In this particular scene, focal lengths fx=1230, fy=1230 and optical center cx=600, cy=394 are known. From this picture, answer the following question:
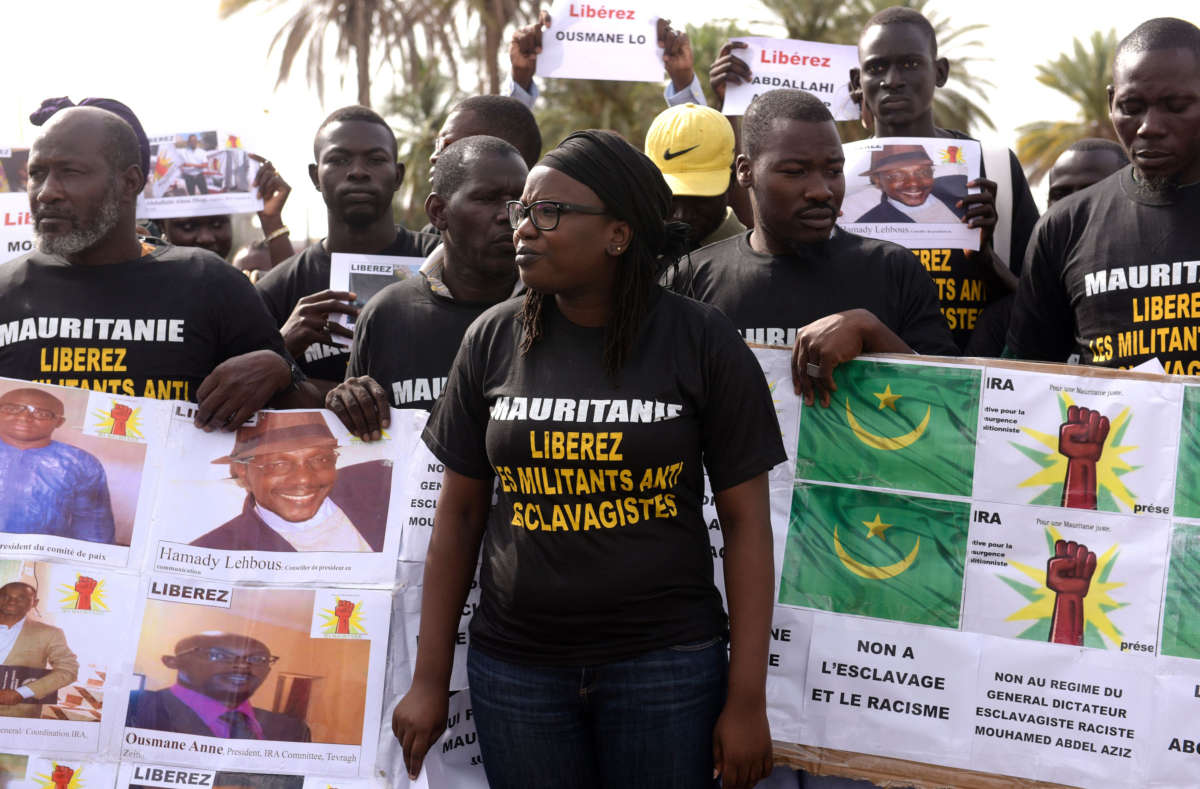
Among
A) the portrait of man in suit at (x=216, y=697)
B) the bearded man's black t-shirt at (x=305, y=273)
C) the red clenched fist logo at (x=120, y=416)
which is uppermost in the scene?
the bearded man's black t-shirt at (x=305, y=273)

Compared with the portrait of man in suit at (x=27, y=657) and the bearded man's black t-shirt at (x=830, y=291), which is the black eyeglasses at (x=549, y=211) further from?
the portrait of man in suit at (x=27, y=657)

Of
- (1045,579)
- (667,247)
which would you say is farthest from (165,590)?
(1045,579)

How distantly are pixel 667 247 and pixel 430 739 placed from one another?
4.48ft

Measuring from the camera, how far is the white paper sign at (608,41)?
596 centimetres

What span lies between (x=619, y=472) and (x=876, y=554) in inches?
38.5

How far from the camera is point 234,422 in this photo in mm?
3551

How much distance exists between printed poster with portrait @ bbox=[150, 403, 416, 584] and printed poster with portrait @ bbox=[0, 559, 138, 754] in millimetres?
187

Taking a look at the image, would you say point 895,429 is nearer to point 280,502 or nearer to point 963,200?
point 963,200

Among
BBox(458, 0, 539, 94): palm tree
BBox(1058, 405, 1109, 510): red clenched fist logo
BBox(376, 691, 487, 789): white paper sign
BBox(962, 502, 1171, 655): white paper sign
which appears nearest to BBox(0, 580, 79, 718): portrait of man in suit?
BBox(376, 691, 487, 789): white paper sign

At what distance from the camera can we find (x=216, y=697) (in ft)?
11.2

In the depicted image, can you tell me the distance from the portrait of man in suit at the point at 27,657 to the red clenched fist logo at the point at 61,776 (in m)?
0.16

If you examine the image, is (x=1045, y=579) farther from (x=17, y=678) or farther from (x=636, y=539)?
(x=17, y=678)

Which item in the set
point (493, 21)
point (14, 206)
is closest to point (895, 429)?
point (14, 206)

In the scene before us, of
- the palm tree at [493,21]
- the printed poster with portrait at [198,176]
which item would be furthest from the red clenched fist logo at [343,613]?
the palm tree at [493,21]
